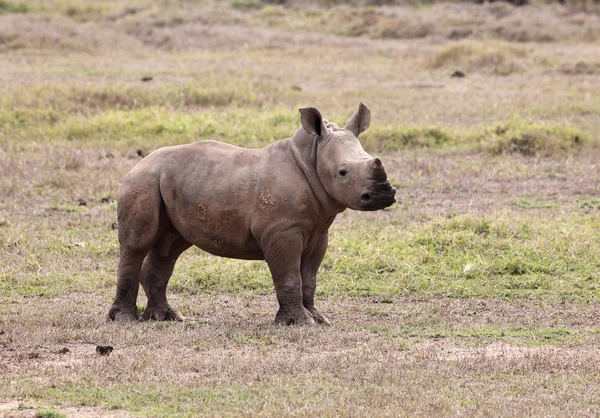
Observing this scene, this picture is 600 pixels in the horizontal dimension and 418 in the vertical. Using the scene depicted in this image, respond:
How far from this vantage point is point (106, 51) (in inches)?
1071

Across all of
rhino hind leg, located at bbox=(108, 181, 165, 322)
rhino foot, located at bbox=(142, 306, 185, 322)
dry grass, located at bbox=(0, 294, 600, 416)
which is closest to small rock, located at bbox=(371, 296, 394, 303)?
dry grass, located at bbox=(0, 294, 600, 416)

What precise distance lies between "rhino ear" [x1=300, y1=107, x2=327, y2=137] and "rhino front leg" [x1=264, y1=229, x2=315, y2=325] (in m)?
0.80

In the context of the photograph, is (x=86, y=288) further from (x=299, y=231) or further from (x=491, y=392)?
(x=491, y=392)

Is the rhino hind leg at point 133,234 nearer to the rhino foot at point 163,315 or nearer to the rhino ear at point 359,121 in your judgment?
the rhino foot at point 163,315

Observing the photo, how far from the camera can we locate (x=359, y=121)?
878 cm

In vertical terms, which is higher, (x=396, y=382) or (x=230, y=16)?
(x=396, y=382)

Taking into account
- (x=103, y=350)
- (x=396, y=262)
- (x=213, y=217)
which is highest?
(x=213, y=217)

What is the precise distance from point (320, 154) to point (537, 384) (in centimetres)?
267

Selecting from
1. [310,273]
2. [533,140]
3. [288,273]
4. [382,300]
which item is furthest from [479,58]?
[288,273]

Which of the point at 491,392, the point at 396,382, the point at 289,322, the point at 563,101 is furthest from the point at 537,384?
the point at 563,101

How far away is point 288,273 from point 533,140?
8883 mm

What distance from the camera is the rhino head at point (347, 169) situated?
25.9 feet

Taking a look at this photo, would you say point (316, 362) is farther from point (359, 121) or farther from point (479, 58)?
point (479, 58)

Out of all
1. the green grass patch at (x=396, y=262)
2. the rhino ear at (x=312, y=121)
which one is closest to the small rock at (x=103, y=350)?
the rhino ear at (x=312, y=121)
